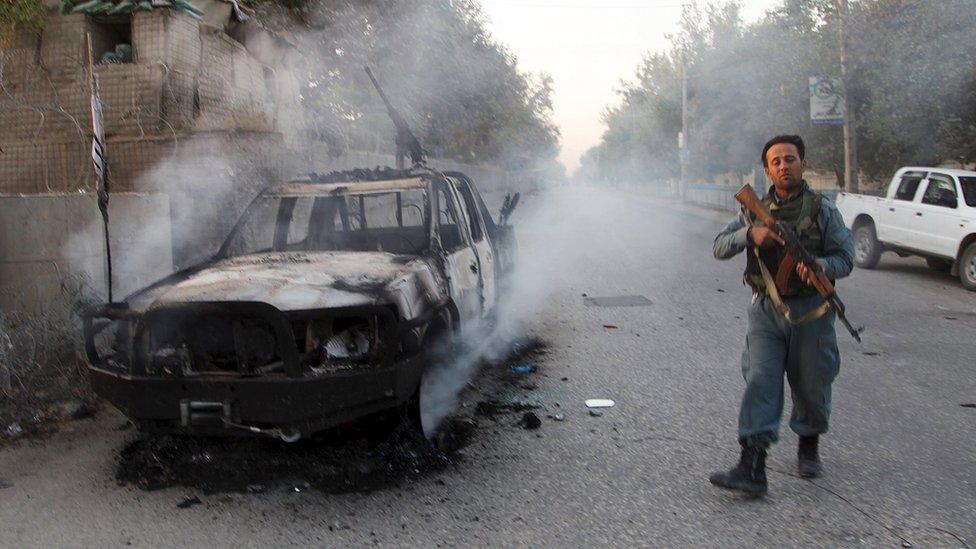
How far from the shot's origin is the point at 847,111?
18.2 metres

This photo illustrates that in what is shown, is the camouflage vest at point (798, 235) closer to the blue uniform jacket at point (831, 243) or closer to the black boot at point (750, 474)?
the blue uniform jacket at point (831, 243)

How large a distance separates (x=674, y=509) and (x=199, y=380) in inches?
86.1

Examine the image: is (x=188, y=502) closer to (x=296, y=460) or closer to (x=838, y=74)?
(x=296, y=460)

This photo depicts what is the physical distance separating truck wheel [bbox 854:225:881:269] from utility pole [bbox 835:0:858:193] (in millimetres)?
6311

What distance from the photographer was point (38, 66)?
807 cm

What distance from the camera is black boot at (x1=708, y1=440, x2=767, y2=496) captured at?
11.5 ft

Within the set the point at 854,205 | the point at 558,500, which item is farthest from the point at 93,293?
the point at 854,205

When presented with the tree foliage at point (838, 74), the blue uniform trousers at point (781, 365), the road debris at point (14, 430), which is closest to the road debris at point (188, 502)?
the road debris at point (14, 430)

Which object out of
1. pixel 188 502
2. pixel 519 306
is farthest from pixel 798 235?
pixel 519 306

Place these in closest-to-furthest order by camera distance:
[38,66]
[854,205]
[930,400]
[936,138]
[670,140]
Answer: [930,400] → [38,66] → [854,205] → [936,138] → [670,140]

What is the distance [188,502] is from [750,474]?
255cm

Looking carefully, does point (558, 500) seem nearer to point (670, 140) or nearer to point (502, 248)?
point (502, 248)

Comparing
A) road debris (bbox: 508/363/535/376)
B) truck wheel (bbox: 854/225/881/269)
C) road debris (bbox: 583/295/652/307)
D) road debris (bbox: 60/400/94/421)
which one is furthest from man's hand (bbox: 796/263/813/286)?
truck wheel (bbox: 854/225/881/269)

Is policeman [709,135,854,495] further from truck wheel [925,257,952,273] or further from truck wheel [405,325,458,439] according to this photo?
truck wheel [925,257,952,273]
